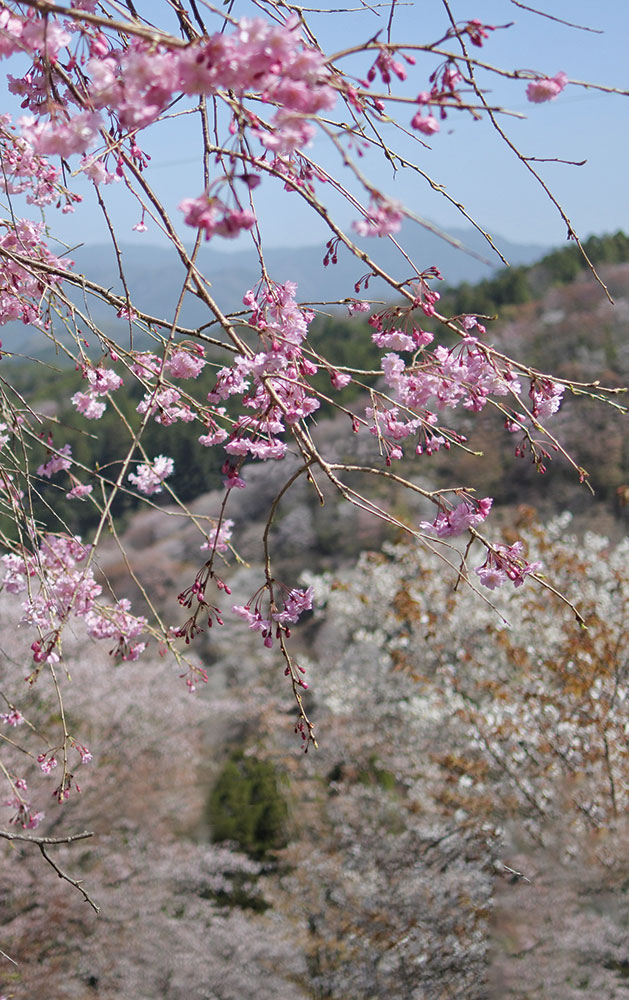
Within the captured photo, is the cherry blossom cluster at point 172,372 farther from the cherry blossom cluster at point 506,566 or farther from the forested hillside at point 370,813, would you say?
the cherry blossom cluster at point 506,566

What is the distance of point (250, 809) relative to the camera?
6578mm

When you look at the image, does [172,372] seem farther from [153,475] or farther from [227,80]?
[227,80]

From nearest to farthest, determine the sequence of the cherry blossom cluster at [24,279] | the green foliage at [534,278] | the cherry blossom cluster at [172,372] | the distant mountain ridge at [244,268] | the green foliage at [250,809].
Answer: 1. the cherry blossom cluster at [172,372]
2. the cherry blossom cluster at [24,279]
3. the green foliage at [250,809]
4. the green foliage at [534,278]
5. the distant mountain ridge at [244,268]

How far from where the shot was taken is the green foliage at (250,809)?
631 cm

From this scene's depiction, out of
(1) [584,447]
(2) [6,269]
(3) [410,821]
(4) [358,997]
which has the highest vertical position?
(1) [584,447]

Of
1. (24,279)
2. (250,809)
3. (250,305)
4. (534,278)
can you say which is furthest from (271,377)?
(534,278)

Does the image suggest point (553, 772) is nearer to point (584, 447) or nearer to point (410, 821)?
point (410, 821)

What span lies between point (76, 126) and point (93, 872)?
16.0 feet

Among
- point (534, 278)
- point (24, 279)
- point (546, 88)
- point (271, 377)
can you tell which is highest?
point (534, 278)

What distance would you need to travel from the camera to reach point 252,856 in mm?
6246

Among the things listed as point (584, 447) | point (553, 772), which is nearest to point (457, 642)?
point (553, 772)

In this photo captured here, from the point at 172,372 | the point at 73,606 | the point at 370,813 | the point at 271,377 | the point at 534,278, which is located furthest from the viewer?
the point at 534,278

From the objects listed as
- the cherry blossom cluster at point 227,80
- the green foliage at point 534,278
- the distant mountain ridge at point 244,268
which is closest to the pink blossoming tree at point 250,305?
the cherry blossom cluster at point 227,80

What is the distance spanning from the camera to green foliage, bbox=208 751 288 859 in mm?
6309
